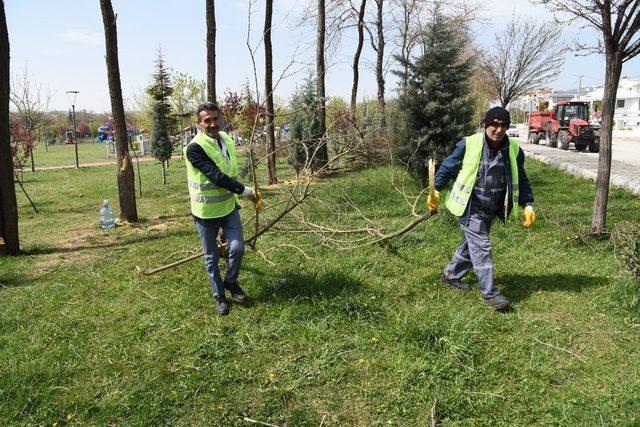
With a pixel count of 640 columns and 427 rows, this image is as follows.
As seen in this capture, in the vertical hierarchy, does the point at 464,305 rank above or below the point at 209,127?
below

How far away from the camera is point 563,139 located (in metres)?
20.2

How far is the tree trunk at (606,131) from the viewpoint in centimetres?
520

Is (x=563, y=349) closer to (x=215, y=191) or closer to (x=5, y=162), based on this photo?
(x=215, y=191)

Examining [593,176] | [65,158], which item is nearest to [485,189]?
[593,176]

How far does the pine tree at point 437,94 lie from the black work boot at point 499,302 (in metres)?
5.66

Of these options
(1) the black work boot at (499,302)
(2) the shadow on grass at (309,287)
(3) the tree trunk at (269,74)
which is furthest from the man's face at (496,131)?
(3) the tree trunk at (269,74)

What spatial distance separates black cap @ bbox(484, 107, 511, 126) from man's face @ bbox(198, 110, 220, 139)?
229 centimetres

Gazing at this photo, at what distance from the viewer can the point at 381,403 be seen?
2820mm

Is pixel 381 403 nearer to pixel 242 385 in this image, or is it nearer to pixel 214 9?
pixel 242 385

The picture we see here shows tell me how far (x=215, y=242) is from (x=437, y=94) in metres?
6.73

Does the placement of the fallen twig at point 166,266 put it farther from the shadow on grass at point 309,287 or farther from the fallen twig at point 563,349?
the fallen twig at point 563,349

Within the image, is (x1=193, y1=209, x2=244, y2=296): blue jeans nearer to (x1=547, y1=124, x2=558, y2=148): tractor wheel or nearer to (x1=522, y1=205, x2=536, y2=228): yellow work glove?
(x1=522, y1=205, x2=536, y2=228): yellow work glove

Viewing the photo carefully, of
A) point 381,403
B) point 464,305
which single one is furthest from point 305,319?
point 464,305

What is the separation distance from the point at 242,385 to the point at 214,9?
8.23 m
